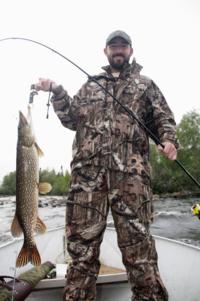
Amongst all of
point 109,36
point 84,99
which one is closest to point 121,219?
point 84,99

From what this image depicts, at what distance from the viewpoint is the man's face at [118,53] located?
3.92 meters

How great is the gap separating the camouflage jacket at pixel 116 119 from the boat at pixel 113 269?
176 centimetres

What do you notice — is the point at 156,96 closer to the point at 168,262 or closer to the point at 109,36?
the point at 109,36

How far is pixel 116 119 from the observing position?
11.9 feet

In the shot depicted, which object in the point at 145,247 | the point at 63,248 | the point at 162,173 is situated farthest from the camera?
the point at 162,173

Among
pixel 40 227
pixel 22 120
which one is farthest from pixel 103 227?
pixel 22 120

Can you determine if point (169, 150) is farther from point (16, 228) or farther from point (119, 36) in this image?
point (16, 228)

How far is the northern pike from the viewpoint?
359 centimetres

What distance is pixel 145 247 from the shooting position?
3330 mm

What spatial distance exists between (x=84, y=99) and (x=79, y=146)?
53cm

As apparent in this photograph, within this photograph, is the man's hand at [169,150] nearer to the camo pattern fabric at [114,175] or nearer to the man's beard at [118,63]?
the camo pattern fabric at [114,175]

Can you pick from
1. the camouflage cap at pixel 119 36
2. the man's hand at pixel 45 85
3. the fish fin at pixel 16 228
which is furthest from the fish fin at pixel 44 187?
the camouflage cap at pixel 119 36

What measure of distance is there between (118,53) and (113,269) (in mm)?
3227

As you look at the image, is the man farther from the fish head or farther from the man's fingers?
the fish head
